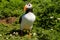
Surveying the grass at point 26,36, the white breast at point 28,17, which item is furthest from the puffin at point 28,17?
the grass at point 26,36

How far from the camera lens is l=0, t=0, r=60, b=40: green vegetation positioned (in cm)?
728

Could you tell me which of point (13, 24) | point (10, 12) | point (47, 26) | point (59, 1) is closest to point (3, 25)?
point (13, 24)

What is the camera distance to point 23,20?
6910 millimetres

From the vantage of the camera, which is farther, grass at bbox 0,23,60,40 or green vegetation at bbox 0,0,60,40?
green vegetation at bbox 0,0,60,40

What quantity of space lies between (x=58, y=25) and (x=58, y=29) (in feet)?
0.65

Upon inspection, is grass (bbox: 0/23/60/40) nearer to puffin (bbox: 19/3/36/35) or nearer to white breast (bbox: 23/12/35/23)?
puffin (bbox: 19/3/36/35)

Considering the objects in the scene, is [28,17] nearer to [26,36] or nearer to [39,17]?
[26,36]

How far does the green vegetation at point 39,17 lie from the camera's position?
23.9 ft

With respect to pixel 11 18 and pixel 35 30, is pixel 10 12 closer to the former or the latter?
pixel 11 18

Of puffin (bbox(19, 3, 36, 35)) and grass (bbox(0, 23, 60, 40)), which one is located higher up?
puffin (bbox(19, 3, 36, 35))

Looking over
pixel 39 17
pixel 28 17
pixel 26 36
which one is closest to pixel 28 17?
pixel 28 17

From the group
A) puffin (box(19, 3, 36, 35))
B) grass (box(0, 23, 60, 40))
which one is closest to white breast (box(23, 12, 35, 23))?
puffin (box(19, 3, 36, 35))

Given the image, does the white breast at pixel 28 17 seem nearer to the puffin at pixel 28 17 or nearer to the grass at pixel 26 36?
the puffin at pixel 28 17

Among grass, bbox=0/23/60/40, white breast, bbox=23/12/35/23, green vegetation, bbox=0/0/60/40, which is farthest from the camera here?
green vegetation, bbox=0/0/60/40
